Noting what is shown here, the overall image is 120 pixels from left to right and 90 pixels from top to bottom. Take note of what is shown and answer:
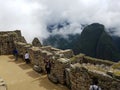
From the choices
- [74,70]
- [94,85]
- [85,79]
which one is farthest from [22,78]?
[94,85]

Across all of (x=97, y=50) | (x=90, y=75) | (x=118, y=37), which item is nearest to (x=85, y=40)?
(x=97, y=50)

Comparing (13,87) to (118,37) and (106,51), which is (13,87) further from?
(118,37)

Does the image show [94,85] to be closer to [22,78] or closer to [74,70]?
[74,70]

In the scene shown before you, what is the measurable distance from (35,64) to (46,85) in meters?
5.80

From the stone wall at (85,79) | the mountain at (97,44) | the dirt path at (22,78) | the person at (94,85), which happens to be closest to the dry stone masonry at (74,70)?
the stone wall at (85,79)

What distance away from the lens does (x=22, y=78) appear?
2530 centimetres

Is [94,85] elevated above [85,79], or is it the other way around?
[85,79]

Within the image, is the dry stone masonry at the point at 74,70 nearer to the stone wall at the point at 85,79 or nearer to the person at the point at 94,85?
the stone wall at the point at 85,79

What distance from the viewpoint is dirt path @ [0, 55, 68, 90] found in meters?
22.8

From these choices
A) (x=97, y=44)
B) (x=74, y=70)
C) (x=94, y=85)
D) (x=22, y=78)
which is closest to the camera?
(x=94, y=85)

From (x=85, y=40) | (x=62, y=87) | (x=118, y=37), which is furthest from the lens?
(x=118, y=37)

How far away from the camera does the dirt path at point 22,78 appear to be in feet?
74.7

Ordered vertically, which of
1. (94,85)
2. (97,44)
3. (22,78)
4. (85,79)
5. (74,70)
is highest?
(74,70)

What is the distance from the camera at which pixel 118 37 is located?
153 m
